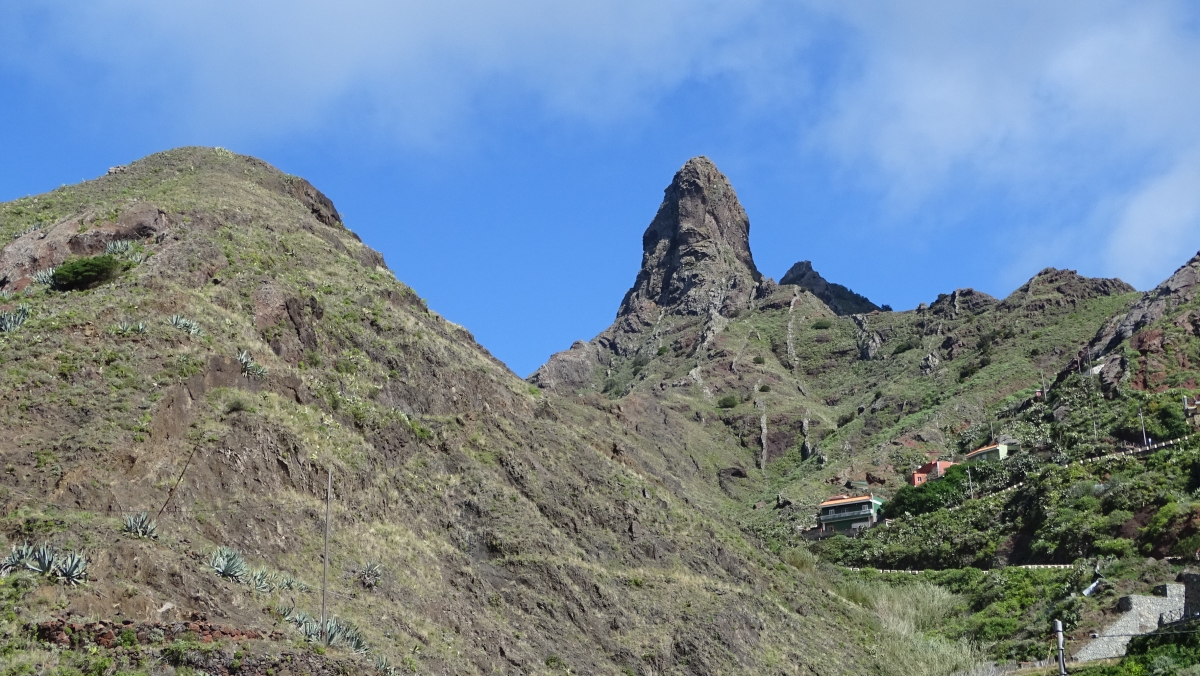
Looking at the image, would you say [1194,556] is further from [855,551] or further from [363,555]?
[363,555]

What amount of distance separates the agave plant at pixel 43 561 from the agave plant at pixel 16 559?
0.33ft

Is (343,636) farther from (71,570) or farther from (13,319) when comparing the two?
(13,319)

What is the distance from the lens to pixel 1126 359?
88500mm

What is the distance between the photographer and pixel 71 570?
28859mm

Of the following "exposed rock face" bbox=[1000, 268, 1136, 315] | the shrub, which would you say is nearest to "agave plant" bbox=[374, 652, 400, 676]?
the shrub

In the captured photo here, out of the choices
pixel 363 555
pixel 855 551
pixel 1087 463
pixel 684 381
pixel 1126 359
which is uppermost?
pixel 684 381

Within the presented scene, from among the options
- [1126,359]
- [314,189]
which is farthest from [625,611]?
[1126,359]

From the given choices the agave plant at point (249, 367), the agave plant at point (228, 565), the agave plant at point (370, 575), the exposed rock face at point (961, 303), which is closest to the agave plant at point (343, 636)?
the agave plant at point (228, 565)

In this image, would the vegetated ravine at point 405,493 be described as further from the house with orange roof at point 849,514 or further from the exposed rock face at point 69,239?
the house with orange roof at point 849,514

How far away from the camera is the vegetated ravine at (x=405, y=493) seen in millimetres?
32312

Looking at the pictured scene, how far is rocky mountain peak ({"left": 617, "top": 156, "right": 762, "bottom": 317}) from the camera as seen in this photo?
170000mm

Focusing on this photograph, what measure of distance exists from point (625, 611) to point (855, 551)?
35.7 meters

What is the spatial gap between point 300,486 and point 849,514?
2115 inches

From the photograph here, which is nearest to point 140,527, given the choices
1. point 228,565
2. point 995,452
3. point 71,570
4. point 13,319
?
point 228,565
